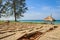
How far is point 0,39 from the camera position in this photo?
37.3ft

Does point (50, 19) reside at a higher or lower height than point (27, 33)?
lower

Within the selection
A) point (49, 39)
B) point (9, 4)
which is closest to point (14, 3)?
point (9, 4)

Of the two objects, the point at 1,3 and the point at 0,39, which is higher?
the point at 1,3

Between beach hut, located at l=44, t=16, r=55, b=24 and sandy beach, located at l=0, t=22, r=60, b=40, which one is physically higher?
sandy beach, located at l=0, t=22, r=60, b=40

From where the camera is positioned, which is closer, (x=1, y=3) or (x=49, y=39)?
(x=49, y=39)

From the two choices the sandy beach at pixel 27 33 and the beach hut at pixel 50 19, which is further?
the beach hut at pixel 50 19

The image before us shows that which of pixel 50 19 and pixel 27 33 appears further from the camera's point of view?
pixel 50 19

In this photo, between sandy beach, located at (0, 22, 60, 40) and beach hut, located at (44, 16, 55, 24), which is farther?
beach hut, located at (44, 16, 55, 24)

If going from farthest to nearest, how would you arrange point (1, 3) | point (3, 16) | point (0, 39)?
point (3, 16) < point (1, 3) < point (0, 39)

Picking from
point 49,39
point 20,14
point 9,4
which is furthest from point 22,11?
point 49,39

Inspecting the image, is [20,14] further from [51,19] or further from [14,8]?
[51,19]

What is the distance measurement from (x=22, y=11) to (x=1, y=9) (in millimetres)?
5742

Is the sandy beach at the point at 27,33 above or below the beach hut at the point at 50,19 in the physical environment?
above

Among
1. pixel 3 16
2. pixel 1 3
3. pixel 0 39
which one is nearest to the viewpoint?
pixel 0 39
